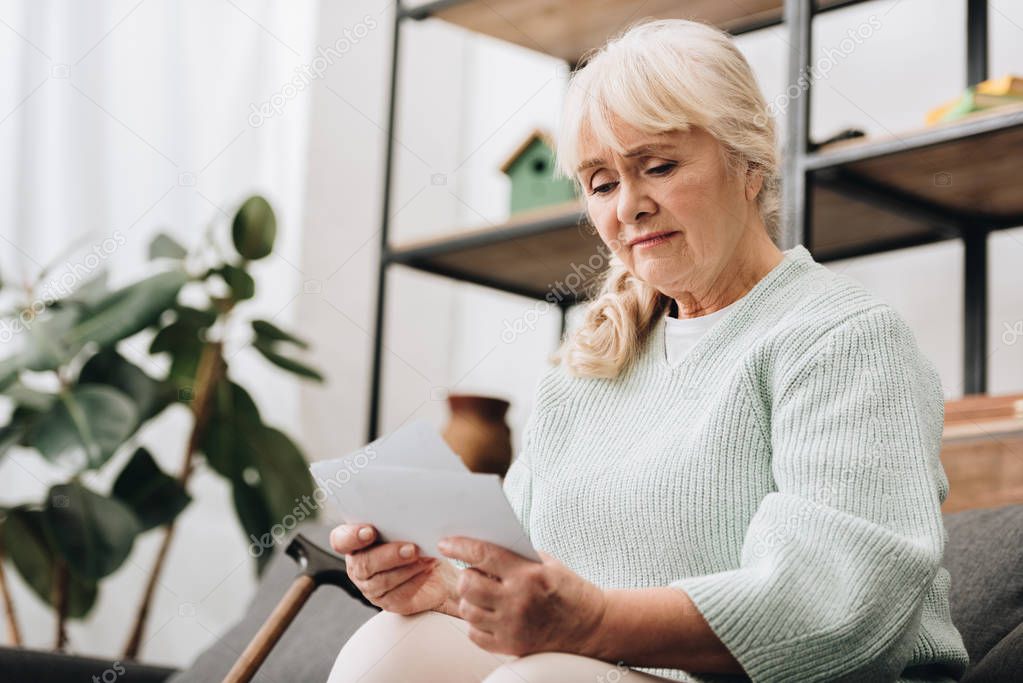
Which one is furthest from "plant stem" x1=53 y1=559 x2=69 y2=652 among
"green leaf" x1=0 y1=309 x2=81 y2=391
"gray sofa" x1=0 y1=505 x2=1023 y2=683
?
"gray sofa" x1=0 y1=505 x2=1023 y2=683

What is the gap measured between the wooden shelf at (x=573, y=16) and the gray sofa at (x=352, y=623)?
4.00 feet

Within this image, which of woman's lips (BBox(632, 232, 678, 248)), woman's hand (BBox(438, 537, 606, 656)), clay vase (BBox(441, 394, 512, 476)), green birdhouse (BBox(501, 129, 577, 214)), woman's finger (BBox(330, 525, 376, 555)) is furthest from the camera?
green birdhouse (BBox(501, 129, 577, 214))

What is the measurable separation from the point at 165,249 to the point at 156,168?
0.63 m

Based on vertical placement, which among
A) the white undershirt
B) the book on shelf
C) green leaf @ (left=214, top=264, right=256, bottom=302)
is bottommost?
the white undershirt

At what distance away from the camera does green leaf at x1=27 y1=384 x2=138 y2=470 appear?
234 centimetres

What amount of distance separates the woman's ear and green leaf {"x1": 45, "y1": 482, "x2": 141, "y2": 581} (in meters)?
1.59

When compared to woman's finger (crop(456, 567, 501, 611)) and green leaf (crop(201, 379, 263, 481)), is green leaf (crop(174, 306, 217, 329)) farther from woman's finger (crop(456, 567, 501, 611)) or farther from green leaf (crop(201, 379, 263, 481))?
woman's finger (crop(456, 567, 501, 611))

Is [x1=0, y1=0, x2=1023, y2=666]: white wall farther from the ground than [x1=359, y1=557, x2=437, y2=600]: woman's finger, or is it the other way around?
[x1=0, y1=0, x2=1023, y2=666]: white wall

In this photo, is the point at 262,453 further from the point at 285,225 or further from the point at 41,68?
the point at 41,68

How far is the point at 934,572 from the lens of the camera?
1.02 m

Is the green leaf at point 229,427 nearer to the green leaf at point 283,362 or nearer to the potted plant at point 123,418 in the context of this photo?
the potted plant at point 123,418

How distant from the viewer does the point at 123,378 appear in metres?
2.62

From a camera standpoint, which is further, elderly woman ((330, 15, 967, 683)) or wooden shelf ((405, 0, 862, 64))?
wooden shelf ((405, 0, 862, 64))

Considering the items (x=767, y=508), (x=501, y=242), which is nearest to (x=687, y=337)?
(x=767, y=508)
